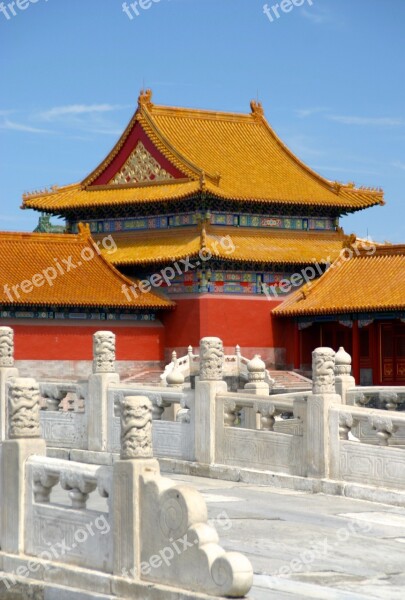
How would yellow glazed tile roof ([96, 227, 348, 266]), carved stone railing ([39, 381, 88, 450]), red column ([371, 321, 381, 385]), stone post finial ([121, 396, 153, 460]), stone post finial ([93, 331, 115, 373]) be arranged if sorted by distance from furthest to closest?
yellow glazed tile roof ([96, 227, 348, 266]) → red column ([371, 321, 381, 385]) → carved stone railing ([39, 381, 88, 450]) → stone post finial ([93, 331, 115, 373]) → stone post finial ([121, 396, 153, 460])

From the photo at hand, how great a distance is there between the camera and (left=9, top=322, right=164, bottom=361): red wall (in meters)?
39.6

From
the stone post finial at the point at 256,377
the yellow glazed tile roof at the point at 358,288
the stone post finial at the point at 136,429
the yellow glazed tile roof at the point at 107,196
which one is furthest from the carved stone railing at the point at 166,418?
the yellow glazed tile roof at the point at 107,196

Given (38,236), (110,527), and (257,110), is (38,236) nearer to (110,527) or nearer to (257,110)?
(257,110)

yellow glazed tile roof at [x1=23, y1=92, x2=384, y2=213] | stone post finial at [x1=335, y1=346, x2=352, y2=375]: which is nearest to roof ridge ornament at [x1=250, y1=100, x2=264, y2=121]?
yellow glazed tile roof at [x1=23, y1=92, x2=384, y2=213]

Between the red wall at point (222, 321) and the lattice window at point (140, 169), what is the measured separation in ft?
14.6

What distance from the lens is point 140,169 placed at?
147 feet

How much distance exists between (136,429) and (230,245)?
3150cm

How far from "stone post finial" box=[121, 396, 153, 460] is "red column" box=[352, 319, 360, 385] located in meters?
29.8

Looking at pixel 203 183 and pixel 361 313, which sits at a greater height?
pixel 203 183

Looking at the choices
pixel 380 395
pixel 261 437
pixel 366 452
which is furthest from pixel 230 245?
pixel 366 452

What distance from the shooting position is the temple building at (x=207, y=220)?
4209cm

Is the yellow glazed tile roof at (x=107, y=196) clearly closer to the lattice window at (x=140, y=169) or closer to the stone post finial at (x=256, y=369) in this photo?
the lattice window at (x=140, y=169)

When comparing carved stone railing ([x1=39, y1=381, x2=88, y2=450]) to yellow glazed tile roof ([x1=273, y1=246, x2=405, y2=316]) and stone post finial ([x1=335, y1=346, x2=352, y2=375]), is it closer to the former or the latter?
stone post finial ([x1=335, y1=346, x2=352, y2=375])

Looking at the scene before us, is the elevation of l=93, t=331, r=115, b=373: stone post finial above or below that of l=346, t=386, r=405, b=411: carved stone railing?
above
